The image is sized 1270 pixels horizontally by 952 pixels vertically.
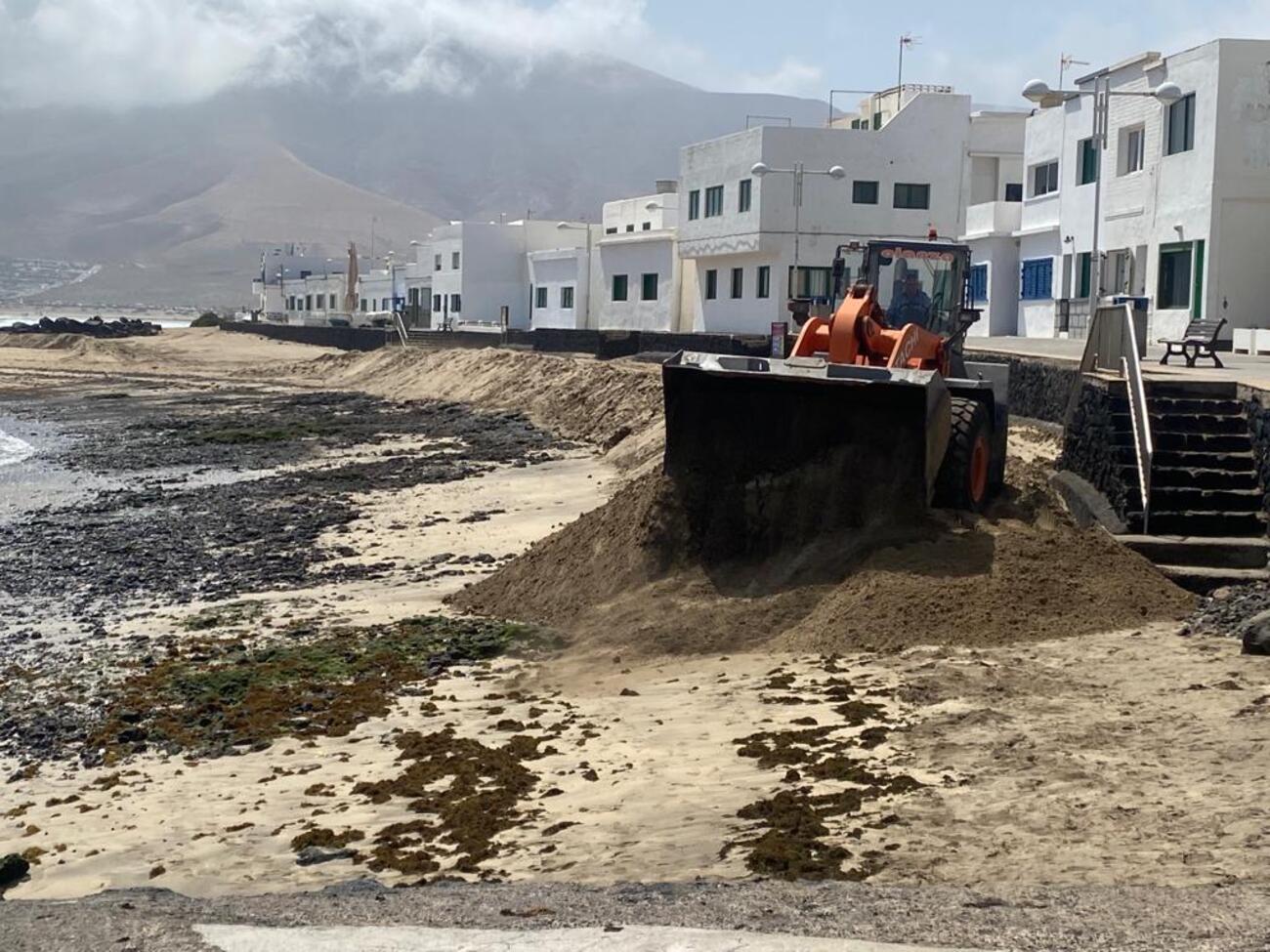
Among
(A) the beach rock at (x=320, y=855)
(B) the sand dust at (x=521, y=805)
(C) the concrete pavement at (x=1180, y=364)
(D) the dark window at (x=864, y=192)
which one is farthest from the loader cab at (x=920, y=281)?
(D) the dark window at (x=864, y=192)

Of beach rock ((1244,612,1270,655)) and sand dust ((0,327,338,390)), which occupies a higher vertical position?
beach rock ((1244,612,1270,655))

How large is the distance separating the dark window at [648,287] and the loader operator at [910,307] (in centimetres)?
4567

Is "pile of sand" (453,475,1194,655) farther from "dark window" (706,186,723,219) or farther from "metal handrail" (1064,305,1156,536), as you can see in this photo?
"dark window" (706,186,723,219)

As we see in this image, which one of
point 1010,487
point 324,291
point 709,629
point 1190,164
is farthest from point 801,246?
point 324,291

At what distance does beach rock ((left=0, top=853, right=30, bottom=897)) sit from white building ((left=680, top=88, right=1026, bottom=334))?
145 ft

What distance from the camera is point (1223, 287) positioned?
1361 inches

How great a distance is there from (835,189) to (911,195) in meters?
2.63

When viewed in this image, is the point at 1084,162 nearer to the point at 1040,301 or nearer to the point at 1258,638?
the point at 1040,301

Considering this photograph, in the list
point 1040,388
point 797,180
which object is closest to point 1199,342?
point 1040,388

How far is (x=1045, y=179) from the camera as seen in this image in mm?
44844

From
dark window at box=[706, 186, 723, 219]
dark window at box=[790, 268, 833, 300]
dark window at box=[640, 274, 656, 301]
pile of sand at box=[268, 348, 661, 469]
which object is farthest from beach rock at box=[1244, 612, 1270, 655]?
dark window at box=[640, 274, 656, 301]

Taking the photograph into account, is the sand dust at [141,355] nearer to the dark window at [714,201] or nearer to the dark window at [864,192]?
the dark window at [714,201]

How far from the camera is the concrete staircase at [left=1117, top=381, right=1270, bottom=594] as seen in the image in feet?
44.8

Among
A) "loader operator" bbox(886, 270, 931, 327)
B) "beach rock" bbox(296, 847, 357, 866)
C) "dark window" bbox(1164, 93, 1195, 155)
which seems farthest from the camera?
"dark window" bbox(1164, 93, 1195, 155)
